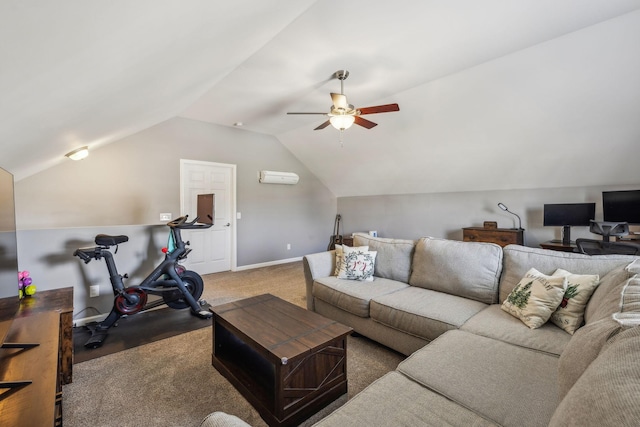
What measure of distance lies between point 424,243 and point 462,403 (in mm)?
1769

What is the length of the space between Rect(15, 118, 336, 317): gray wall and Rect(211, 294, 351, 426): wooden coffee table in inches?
70.9

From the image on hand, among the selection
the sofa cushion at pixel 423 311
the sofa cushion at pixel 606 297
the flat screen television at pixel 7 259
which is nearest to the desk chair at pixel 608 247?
the sofa cushion at pixel 606 297

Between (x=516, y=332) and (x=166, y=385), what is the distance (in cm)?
238

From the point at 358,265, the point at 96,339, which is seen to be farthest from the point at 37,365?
the point at 358,265

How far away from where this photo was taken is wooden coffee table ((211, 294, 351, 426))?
5.31 ft

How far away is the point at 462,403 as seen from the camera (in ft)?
3.93

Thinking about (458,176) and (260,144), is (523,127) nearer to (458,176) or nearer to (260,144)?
(458,176)

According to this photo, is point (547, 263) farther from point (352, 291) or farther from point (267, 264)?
point (267, 264)

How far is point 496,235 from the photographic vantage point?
430 cm

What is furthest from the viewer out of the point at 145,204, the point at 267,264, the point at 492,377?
the point at 267,264

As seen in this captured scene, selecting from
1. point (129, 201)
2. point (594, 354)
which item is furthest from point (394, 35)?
point (129, 201)

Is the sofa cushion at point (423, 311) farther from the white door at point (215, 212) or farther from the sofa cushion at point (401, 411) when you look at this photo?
the white door at point (215, 212)

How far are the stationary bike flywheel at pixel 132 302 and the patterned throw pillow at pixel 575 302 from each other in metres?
3.55

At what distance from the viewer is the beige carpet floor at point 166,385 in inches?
67.9
